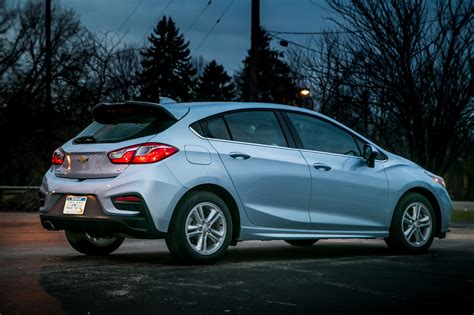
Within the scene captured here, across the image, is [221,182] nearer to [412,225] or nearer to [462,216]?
[412,225]

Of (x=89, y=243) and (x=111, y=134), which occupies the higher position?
(x=111, y=134)

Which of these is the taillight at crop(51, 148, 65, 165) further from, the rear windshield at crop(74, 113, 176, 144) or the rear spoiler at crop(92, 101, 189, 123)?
the rear spoiler at crop(92, 101, 189, 123)

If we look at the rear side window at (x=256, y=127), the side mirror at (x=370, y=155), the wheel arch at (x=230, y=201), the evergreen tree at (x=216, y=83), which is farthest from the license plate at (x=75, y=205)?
the evergreen tree at (x=216, y=83)

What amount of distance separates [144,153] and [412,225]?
366 cm

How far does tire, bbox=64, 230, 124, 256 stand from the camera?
8031mm

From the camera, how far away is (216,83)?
7888 centimetres

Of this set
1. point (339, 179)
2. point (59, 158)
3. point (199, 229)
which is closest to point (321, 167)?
point (339, 179)

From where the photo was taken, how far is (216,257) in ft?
23.5

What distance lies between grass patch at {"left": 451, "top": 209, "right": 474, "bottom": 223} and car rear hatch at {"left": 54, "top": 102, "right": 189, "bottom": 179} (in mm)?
12601

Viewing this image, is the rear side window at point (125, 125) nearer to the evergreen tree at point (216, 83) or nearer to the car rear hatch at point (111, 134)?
the car rear hatch at point (111, 134)

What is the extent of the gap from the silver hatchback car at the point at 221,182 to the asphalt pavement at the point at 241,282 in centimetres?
32

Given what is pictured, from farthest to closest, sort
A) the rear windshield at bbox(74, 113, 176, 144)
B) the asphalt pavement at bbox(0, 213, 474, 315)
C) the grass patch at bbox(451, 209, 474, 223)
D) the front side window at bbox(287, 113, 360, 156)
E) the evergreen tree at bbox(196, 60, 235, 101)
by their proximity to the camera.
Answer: the evergreen tree at bbox(196, 60, 235, 101), the grass patch at bbox(451, 209, 474, 223), the front side window at bbox(287, 113, 360, 156), the rear windshield at bbox(74, 113, 176, 144), the asphalt pavement at bbox(0, 213, 474, 315)

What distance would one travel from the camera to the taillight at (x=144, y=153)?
684 cm

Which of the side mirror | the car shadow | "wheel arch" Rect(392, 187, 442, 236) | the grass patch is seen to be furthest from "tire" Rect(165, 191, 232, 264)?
the grass patch
